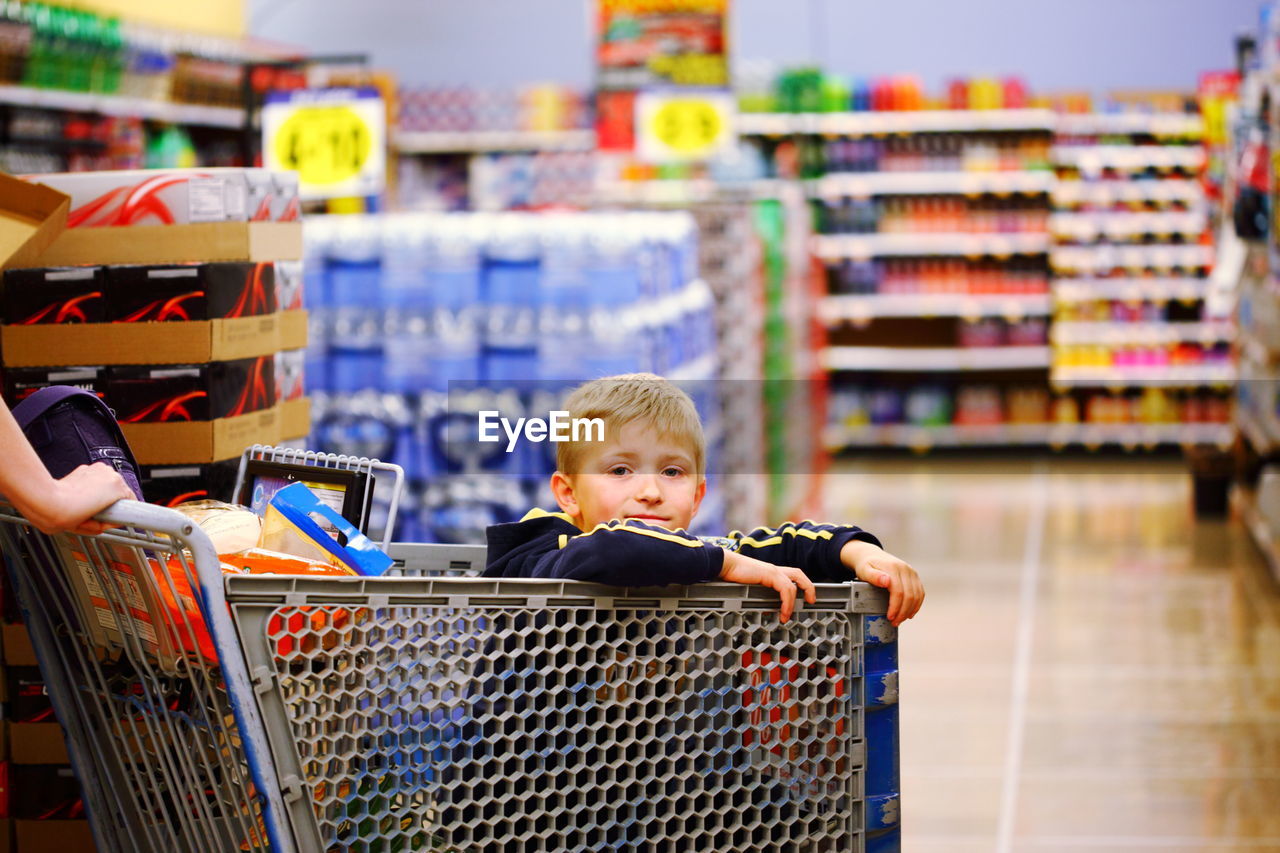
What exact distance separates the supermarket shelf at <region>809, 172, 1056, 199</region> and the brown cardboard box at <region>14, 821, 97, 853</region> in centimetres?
1053

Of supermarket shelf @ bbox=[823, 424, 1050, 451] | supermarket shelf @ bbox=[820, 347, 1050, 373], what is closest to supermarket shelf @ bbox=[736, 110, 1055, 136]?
supermarket shelf @ bbox=[820, 347, 1050, 373]

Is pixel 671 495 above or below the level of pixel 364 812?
above

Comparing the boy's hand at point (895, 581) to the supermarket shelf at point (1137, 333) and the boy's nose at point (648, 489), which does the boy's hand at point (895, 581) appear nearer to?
the boy's nose at point (648, 489)

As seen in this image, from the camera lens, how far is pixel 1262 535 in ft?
23.8

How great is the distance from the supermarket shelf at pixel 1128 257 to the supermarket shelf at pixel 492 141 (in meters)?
4.00

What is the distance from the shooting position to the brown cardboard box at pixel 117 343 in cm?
234

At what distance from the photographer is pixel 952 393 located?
12625 mm

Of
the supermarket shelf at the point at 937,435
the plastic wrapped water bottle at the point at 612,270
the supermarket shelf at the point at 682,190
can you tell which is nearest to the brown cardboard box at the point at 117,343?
the plastic wrapped water bottle at the point at 612,270

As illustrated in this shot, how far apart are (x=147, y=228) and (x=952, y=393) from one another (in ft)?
35.2

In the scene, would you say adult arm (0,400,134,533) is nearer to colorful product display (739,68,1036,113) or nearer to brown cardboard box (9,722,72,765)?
brown cardboard box (9,722,72,765)

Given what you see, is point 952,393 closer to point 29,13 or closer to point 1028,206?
point 1028,206

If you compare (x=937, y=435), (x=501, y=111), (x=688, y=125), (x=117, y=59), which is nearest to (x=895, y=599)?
(x=688, y=125)

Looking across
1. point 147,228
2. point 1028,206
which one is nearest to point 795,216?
point 1028,206

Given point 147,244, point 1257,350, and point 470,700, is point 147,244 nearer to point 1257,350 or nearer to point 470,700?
point 470,700
